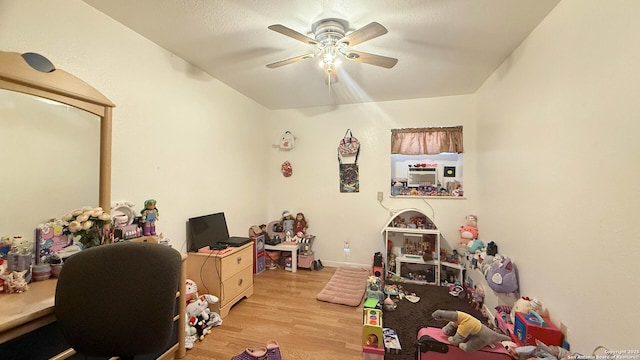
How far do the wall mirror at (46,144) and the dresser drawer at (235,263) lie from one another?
1075mm

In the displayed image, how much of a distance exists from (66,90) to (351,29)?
76.1 inches

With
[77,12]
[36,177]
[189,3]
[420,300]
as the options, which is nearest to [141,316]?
[36,177]

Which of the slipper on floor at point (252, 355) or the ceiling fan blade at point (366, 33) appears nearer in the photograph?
the ceiling fan blade at point (366, 33)

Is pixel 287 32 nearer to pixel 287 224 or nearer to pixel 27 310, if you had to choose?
pixel 27 310

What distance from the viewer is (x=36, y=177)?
1.43m

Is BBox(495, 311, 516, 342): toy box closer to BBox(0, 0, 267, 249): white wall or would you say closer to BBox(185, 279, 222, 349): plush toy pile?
BBox(185, 279, 222, 349): plush toy pile

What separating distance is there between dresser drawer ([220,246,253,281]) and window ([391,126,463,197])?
213 cm

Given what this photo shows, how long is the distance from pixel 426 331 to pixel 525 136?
1623 mm

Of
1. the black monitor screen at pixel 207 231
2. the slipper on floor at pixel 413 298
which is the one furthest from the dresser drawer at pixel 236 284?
the slipper on floor at pixel 413 298

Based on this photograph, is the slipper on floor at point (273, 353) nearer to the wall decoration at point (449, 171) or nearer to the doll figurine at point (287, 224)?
the doll figurine at point (287, 224)

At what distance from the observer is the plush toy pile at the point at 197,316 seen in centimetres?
199

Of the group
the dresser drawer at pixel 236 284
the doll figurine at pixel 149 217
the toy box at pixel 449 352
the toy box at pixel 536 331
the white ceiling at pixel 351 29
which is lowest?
the dresser drawer at pixel 236 284

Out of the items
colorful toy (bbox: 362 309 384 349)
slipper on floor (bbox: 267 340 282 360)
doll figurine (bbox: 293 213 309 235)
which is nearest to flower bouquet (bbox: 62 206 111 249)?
slipper on floor (bbox: 267 340 282 360)

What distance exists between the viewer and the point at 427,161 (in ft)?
11.6
